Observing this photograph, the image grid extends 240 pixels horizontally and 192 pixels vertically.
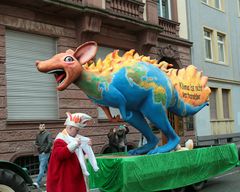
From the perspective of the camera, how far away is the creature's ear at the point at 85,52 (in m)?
7.29

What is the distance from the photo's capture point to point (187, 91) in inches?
371

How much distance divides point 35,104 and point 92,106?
2.34 m

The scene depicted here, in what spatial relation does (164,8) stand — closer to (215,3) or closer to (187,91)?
(215,3)

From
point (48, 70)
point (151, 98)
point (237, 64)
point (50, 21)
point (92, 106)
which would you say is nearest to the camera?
point (48, 70)

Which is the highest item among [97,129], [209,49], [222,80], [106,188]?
[209,49]

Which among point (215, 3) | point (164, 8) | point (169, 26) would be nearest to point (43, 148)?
point (169, 26)

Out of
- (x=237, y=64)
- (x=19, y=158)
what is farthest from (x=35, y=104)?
(x=237, y=64)

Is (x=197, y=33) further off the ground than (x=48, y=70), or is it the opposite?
(x=197, y=33)

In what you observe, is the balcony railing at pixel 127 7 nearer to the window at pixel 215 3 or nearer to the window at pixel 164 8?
the window at pixel 164 8

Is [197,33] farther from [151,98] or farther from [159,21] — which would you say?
[151,98]

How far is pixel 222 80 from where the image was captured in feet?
77.6

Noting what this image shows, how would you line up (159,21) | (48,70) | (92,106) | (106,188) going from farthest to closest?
1. (159,21)
2. (92,106)
3. (106,188)
4. (48,70)

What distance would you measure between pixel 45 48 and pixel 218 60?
12.9m

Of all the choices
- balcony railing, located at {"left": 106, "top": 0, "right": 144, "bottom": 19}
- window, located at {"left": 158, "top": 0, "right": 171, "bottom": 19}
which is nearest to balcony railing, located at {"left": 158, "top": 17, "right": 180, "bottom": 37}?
window, located at {"left": 158, "top": 0, "right": 171, "bottom": 19}
